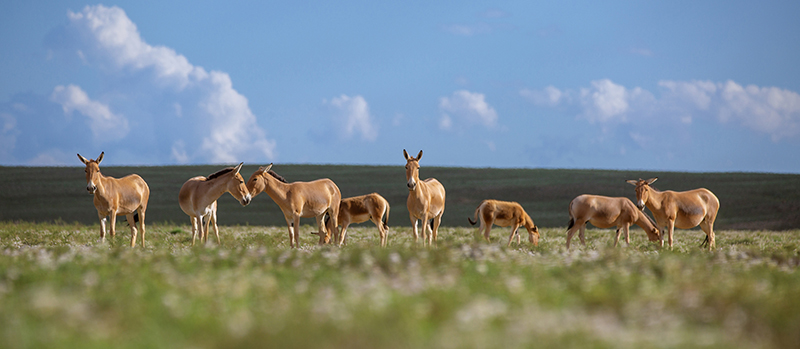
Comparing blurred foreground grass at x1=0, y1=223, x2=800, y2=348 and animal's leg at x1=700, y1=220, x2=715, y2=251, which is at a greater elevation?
blurred foreground grass at x1=0, y1=223, x2=800, y2=348

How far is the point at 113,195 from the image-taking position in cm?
1891

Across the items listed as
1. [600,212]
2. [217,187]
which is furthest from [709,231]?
[217,187]

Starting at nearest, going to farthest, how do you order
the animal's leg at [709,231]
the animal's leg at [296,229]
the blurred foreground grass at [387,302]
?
1. the blurred foreground grass at [387,302]
2. the animal's leg at [296,229]
3. the animal's leg at [709,231]

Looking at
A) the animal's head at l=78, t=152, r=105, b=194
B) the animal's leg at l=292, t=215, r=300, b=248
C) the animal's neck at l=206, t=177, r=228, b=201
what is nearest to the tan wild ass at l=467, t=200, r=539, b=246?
the animal's leg at l=292, t=215, r=300, b=248

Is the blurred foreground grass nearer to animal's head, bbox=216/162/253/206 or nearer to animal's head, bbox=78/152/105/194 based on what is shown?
animal's head, bbox=216/162/253/206

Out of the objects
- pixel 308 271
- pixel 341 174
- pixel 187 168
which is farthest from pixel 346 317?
pixel 187 168

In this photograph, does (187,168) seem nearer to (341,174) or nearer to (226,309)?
(341,174)

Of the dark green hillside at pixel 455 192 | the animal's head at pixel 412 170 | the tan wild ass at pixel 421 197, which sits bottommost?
the dark green hillside at pixel 455 192

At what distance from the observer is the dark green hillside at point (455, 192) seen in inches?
1826

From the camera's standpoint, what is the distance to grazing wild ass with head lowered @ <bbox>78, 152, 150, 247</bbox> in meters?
18.0

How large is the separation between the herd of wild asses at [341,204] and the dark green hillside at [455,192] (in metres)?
22.4

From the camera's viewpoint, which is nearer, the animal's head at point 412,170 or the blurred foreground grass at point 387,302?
the blurred foreground grass at point 387,302

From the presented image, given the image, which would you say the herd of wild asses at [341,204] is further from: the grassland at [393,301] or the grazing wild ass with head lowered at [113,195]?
the grassland at [393,301]

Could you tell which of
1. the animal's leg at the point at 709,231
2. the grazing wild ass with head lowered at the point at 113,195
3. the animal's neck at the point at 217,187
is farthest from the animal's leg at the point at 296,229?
the animal's leg at the point at 709,231
